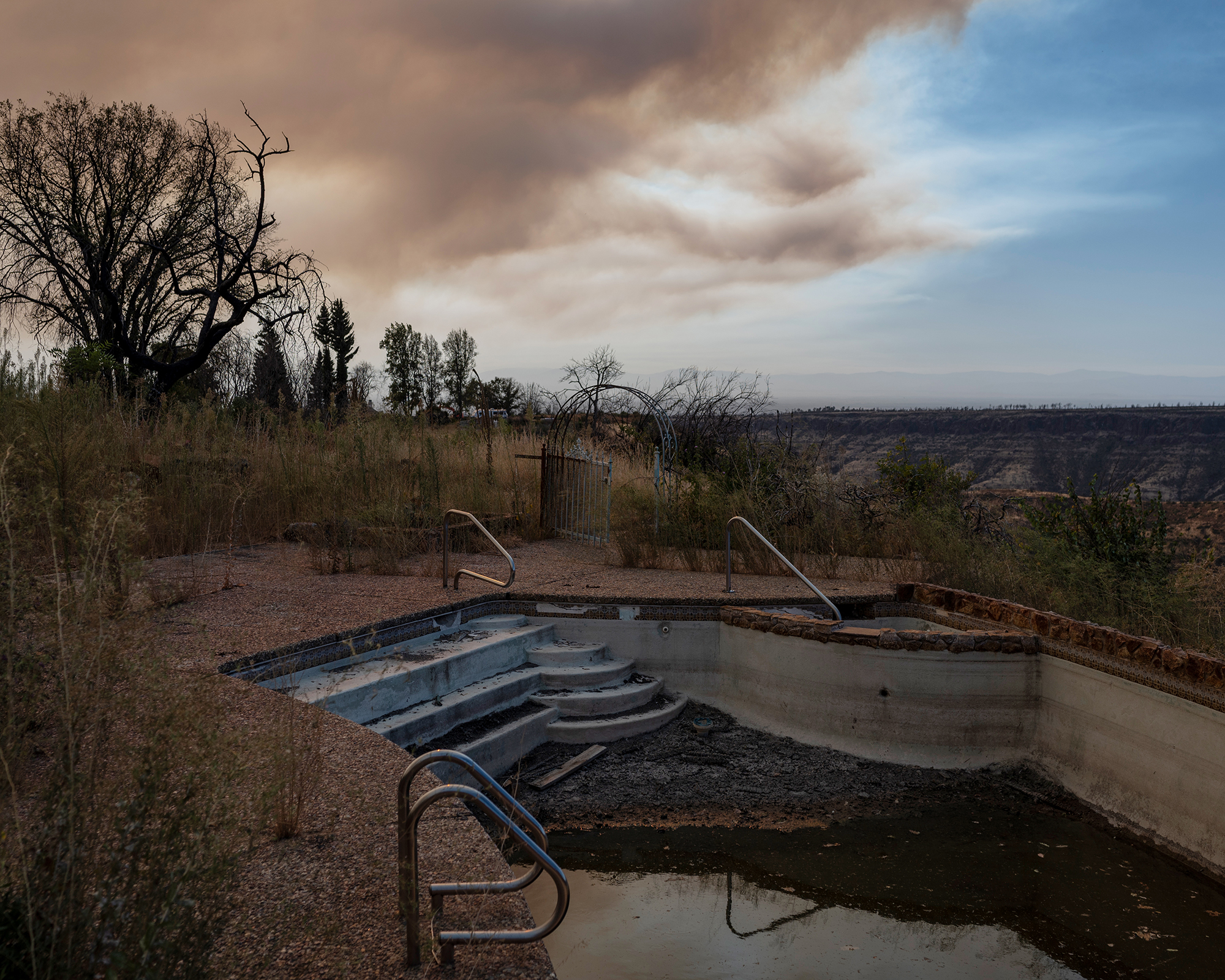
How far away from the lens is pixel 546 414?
1588cm

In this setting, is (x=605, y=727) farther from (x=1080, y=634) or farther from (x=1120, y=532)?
(x=1120, y=532)

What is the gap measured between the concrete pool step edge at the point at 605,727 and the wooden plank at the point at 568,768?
105 mm

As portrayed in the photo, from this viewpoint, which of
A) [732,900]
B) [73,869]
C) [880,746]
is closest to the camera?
[73,869]

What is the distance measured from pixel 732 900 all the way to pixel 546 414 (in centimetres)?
1238

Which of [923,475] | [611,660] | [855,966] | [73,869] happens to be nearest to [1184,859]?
[855,966]

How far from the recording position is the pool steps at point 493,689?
5.06 metres

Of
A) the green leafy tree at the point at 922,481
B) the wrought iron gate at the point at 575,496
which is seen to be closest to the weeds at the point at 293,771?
the wrought iron gate at the point at 575,496

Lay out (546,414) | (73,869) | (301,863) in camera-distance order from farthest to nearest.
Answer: (546,414), (301,863), (73,869)

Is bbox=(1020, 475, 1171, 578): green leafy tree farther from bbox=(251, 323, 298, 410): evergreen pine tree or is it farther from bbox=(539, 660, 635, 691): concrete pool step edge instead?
bbox=(251, 323, 298, 410): evergreen pine tree

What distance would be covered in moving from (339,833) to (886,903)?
9.77ft

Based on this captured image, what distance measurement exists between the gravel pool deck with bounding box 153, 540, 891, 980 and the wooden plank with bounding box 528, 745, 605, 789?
3.5 inches

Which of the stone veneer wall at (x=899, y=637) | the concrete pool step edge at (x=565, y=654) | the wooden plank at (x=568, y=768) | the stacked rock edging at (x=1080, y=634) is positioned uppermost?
the stacked rock edging at (x=1080, y=634)

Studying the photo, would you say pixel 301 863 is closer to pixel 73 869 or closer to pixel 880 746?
pixel 73 869

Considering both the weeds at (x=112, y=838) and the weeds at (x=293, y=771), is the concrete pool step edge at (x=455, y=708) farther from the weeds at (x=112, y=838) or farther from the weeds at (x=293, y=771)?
the weeds at (x=112, y=838)
